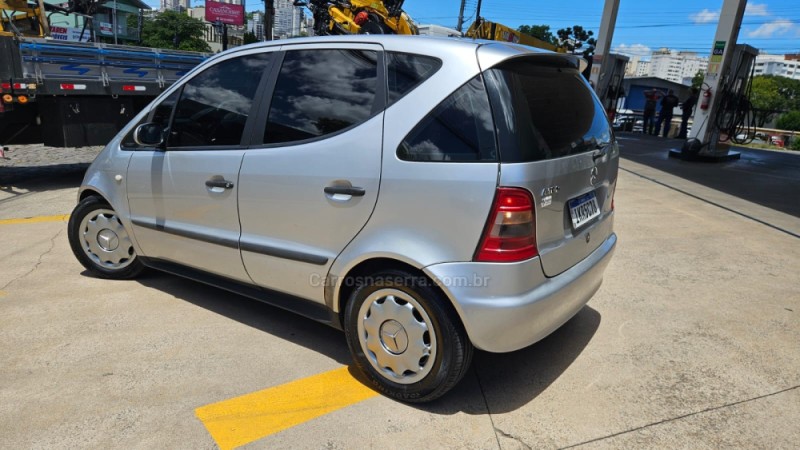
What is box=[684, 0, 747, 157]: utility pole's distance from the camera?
36.2 feet

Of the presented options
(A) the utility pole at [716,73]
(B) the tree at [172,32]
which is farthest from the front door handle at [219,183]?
(B) the tree at [172,32]

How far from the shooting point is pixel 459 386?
2.78 m

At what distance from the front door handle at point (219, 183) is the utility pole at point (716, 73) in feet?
38.2

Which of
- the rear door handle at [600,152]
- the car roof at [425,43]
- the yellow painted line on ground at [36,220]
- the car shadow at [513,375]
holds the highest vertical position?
the car roof at [425,43]

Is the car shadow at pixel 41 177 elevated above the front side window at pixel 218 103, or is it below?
below

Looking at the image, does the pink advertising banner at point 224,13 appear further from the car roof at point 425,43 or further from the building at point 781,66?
the building at point 781,66

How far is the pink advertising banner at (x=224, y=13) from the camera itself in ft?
141

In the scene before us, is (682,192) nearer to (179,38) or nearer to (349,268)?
(349,268)

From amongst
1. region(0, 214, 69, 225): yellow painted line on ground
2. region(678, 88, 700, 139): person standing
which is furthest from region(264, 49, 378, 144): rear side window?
region(678, 88, 700, 139): person standing

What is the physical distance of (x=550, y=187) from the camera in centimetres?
234

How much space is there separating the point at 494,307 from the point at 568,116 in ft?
3.57

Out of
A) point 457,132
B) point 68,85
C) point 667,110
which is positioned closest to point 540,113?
point 457,132

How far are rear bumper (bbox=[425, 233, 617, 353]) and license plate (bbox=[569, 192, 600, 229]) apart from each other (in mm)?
353

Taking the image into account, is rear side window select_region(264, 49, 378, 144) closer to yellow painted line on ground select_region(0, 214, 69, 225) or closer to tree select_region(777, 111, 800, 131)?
yellow painted line on ground select_region(0, 214, 69, 225)
